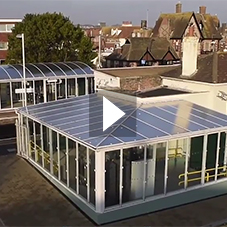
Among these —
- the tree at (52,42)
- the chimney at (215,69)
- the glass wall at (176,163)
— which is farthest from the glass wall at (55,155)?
the tree at (52,42)

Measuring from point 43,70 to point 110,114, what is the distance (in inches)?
516

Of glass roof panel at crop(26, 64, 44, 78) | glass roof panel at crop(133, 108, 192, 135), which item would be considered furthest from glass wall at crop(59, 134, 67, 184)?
glass roof panel at crop(26, 64, 44, 78)

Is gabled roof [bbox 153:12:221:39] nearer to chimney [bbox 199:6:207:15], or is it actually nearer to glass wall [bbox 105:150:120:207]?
chimney [bbox 199:6:207:15]

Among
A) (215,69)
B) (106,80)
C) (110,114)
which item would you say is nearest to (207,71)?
(215,69)

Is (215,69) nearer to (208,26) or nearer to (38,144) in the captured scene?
(38,144)

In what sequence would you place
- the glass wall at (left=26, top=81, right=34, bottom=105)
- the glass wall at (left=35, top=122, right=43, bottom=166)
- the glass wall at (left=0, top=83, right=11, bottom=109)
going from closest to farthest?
the glass wall at (left=35, top=122, right=43, bottom=166), the glass wall at (left=0, top=83, right=11, bottom=109), the glass wall at (left=26, top=81, right=34, bottom=105)

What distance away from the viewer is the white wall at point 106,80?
20.4 m

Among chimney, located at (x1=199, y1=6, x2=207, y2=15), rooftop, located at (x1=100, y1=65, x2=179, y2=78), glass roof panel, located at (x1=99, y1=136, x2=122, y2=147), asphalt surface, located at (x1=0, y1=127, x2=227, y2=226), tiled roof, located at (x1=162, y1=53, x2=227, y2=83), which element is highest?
chimney, located at (x1=199, y1=6, x2=207, y2=15)

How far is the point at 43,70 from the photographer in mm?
24766

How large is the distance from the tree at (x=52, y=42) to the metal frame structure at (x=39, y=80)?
29.2ft

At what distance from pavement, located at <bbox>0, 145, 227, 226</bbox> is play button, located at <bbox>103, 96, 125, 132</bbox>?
298 centimetres

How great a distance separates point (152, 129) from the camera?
11672 millimetres

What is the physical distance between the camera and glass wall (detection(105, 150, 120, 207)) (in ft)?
35.6

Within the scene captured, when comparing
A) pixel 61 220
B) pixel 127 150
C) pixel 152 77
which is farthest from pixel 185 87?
pixel 61 220
